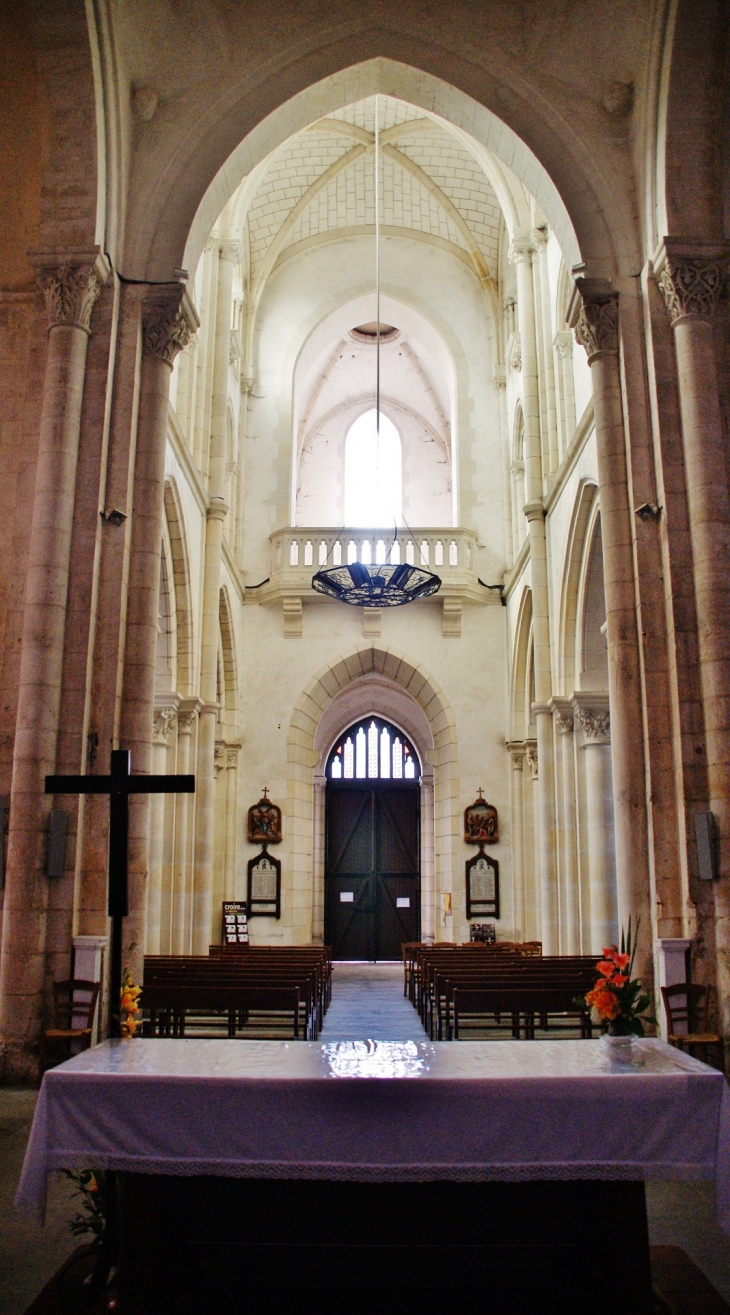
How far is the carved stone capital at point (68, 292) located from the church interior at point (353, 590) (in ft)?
0.14

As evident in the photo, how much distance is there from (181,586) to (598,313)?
6731mm

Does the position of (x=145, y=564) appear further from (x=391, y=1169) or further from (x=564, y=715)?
(x=391, y=1169)

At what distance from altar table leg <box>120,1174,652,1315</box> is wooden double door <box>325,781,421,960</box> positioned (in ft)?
66.2

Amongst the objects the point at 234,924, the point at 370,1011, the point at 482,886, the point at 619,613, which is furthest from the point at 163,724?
the point at 482,886

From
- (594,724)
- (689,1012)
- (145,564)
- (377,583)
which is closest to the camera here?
(689,1012)

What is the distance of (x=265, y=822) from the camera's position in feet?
60.0

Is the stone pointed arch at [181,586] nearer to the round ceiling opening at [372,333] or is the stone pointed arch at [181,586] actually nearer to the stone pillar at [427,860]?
the stone pillar at [427,860]

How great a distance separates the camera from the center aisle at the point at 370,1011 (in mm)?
10469

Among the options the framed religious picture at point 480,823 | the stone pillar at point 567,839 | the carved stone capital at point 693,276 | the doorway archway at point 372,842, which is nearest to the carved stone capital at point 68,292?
the carved stone capital at point 693,276

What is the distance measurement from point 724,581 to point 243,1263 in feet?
21.3

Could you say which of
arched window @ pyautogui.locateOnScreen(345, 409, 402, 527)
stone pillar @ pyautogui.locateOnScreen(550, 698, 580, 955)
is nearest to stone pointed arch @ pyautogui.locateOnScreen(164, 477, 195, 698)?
stone pillar @ pyautogui.locateOnScreen(550, 698, 580, 955)

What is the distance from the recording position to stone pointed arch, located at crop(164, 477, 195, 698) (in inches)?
516

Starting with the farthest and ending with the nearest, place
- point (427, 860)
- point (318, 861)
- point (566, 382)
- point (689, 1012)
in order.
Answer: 1. point (427, 860)
2. point (318, 861)
3. point (566, 382)
4. point (689, 1012)

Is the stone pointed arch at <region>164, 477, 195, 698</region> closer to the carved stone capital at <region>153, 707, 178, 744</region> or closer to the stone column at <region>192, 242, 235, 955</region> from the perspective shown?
the stone column at <region>192, 242, 235, 955</region>
